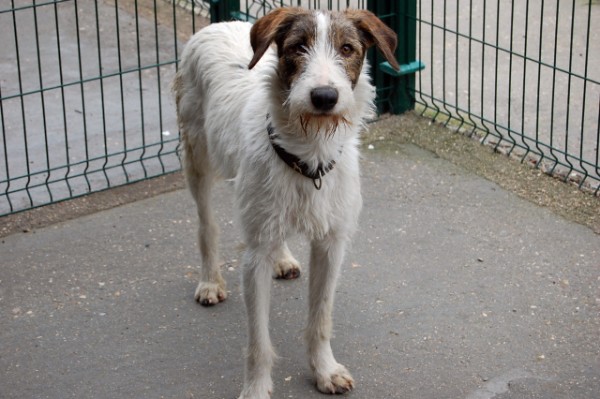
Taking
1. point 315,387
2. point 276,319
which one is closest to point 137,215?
point 276,319

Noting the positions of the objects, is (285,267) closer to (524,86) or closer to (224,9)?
(524,86)

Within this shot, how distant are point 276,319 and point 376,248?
89 centimetres

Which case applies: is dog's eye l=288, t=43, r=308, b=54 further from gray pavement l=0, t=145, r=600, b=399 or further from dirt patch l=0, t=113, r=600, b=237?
dirt patch l=0, t=113, r=600, b=237

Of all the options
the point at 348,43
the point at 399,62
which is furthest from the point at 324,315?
the point at 399,62

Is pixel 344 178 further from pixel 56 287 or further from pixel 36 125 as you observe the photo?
pixel 36 125

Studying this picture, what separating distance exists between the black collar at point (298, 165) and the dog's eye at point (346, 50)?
0.47 m

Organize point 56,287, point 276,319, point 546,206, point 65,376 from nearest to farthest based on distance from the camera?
point 65,376 → point 276,319 → point 56,287 → point 546,206

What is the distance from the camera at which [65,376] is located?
194 inches

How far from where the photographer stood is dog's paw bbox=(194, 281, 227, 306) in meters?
5.46

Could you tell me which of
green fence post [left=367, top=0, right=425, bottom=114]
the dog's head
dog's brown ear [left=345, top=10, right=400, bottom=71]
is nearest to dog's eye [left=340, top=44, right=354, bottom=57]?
the dog's head

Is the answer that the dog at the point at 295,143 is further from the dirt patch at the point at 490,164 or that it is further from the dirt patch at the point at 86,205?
the dirt patch at the point at 490,164

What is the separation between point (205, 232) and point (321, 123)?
56.5 inches

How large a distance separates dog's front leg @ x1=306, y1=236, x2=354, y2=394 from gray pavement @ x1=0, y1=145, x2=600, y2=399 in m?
0.11

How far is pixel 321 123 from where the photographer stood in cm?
425
